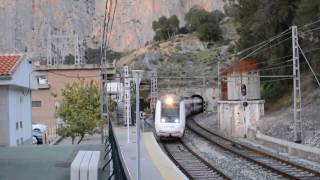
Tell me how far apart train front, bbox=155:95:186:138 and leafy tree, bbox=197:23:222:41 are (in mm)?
97842

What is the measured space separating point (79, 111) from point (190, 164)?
1423 centimetres

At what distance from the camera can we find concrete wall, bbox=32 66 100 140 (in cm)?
5888

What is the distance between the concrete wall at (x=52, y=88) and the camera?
58.9m

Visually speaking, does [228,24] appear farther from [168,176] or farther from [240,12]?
[168,176]

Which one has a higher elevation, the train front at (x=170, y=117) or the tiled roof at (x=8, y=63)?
the tiled roof at (x=8, y=63)

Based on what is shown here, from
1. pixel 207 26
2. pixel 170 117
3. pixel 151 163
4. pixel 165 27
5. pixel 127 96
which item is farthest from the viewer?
pixel 165 27

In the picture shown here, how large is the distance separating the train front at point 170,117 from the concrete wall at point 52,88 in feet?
60.4

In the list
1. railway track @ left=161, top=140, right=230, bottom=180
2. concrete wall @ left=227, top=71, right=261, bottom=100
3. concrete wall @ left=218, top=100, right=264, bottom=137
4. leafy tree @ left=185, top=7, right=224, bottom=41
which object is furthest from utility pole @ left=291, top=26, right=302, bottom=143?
leafy tree @ left=185, top=7, right=224, bottom=41

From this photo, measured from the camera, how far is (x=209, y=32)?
458 feet

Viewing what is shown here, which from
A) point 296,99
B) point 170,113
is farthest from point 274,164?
point 170,113

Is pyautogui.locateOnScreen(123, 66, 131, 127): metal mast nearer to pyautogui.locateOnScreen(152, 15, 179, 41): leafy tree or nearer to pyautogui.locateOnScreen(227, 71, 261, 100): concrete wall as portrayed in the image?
pyautogui.locateOnScreen(227, 71, 261, 100): concrete wall

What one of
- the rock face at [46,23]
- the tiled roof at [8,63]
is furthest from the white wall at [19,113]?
the rock face at [46,23]

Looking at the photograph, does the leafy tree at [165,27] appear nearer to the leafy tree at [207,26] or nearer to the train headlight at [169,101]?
the leafy tree at [207,26]

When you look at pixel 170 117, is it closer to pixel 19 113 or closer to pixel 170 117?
pixel 170 117
